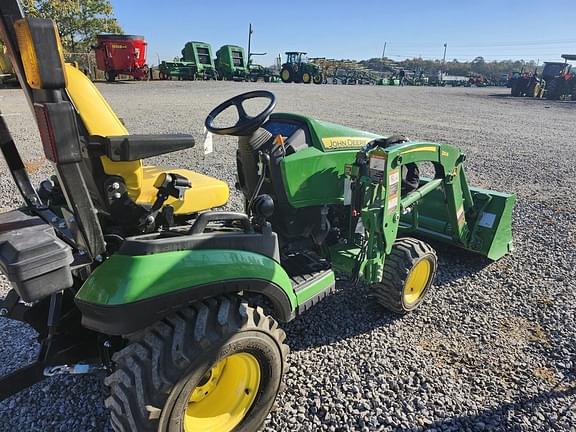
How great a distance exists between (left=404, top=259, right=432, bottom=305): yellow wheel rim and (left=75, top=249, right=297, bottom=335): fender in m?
1.68

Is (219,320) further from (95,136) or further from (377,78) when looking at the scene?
(377,78)

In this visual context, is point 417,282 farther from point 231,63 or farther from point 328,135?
point 231,63

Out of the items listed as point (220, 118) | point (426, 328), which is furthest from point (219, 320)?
point (220, 118)

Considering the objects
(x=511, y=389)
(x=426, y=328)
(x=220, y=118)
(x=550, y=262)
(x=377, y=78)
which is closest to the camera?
(x=511, y=389)

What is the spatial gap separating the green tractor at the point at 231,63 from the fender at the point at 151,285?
30.6 m

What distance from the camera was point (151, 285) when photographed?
175cm

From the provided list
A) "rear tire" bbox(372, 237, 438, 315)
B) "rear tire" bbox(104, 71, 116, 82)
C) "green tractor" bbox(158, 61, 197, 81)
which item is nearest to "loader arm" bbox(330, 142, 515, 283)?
"rear tire" bbox(372, 237, 438, 315)

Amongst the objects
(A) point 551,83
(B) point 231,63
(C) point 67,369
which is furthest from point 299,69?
(C) point 67,369

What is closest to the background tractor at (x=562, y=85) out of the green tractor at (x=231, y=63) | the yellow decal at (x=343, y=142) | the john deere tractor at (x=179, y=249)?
the green tractor at (x=231, y=63)

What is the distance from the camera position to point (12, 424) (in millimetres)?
2223

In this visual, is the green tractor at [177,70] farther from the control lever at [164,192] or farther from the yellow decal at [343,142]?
the control lever at [164,192]

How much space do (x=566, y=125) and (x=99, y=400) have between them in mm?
17910

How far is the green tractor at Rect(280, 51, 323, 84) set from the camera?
3328 cm

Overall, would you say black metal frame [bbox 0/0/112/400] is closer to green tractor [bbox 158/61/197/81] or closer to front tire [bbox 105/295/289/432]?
front tire [bbox 105/295/289/432]
